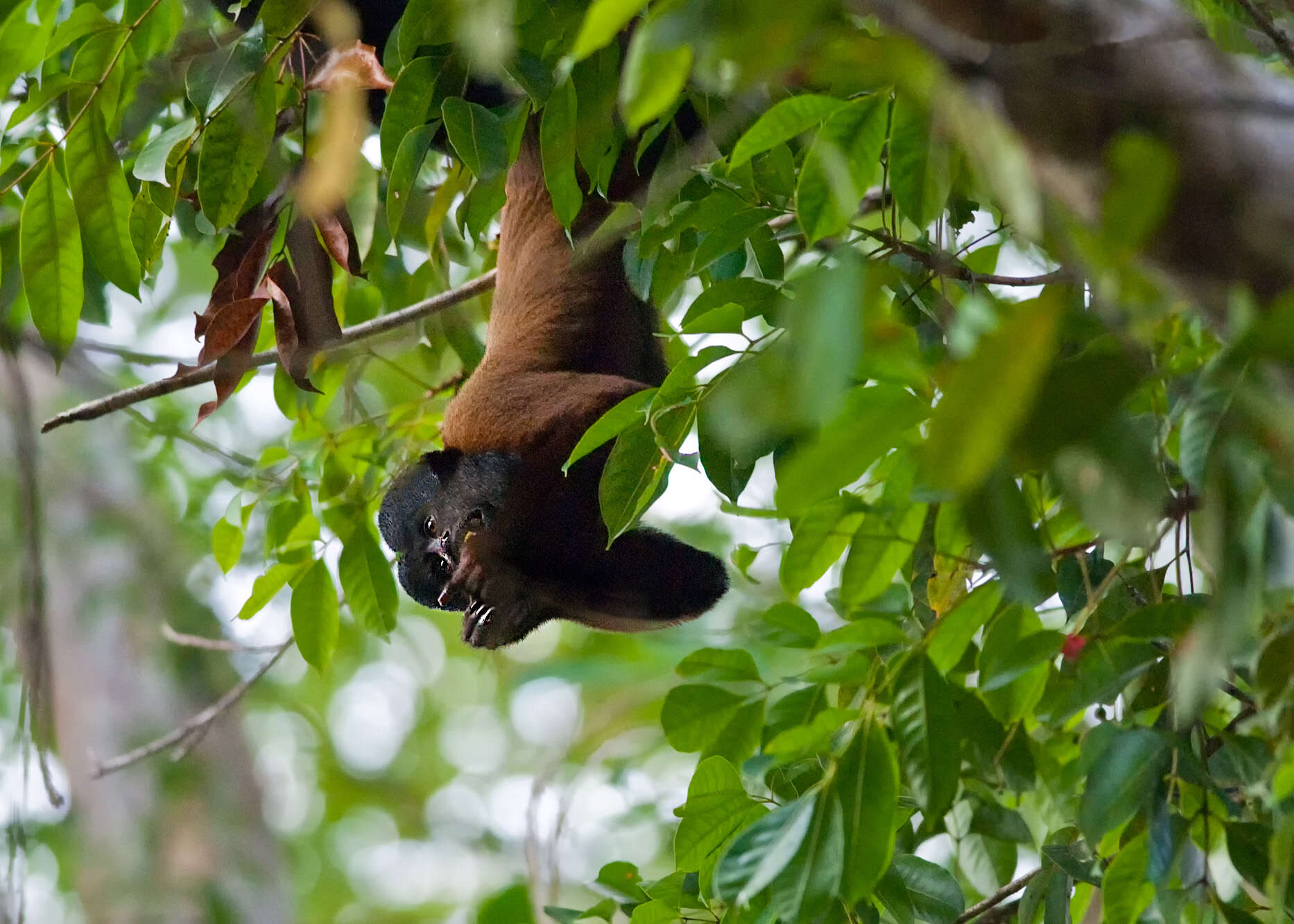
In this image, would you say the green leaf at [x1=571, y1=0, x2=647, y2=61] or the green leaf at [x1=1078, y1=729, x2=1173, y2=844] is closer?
the green leaf at [x1=571, y1=0, x2=647, y2=61]

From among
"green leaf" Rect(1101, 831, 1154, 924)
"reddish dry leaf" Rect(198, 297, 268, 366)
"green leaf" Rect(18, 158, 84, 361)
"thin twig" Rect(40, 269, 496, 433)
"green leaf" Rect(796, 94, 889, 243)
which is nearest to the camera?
"green leaf" Rect(796, 94, 889, 243)

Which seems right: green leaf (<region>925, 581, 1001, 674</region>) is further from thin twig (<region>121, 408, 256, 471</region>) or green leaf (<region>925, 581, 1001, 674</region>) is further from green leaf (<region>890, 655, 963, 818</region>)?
thin twig (<region>121, 408, 256, 471</region>)

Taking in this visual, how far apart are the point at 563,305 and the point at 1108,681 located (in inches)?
50.2

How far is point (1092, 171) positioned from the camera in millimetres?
703

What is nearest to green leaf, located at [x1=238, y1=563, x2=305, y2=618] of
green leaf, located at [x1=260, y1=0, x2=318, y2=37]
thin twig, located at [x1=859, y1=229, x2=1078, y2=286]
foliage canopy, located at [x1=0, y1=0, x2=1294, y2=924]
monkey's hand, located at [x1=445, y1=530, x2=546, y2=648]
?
foliage canopy, located at [x1=0, y1=0, x2=1294, y2=924]

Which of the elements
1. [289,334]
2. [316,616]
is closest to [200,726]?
[316,616]

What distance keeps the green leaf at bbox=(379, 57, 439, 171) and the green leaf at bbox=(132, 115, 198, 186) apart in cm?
28

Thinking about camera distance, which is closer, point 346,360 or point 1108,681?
point 1108,681

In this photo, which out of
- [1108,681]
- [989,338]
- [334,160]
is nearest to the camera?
[989,338]

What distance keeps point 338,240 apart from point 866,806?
3.60 ft

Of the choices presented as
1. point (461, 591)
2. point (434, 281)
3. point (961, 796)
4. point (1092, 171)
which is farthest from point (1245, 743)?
point (434, 281)

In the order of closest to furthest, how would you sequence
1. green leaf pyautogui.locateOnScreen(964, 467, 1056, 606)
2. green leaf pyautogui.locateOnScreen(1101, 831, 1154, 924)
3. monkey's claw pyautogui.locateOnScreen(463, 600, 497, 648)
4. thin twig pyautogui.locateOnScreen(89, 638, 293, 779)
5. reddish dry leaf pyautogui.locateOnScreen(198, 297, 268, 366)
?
1. green leaf pyautogui.locateOnScreen(964, 467, 1056, 606)
2. green leaf pyautogui.locateOnScreen(1101, 831, 1154, 924)
3. reddish dry leaf pyautogui.locateOnScreen(198, 297, 268, 366)
4. monkey's claw pyautogui.locateOnScreen(463, 600, 497, 648)
5. thin twig pyautogui.locateOnScreen(89, 638, 293, 779)

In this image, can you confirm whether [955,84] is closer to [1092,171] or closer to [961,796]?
[1092,171]

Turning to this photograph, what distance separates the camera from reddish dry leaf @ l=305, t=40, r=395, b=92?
163 centimetres
